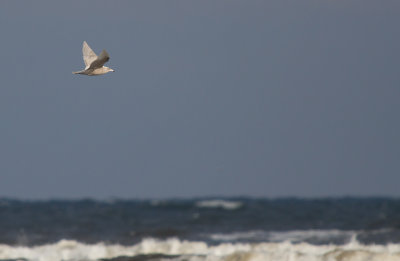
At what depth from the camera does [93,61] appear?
12344 mm

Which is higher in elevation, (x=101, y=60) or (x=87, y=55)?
(x=87, y=55)

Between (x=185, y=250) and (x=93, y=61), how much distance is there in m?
9.44

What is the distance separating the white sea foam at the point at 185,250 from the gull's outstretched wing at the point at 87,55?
5.46 metres

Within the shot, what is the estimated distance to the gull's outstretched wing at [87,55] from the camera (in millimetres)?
12461

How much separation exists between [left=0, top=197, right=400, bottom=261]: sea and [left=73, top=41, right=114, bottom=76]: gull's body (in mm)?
5359

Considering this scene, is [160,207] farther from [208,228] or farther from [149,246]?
[149,246]

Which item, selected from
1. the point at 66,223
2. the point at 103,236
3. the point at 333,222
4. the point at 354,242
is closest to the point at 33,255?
the point at 103,236

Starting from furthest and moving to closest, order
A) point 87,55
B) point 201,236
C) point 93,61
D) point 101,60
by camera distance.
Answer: point 201,236
point 87,55
point 93,61
point 101,60

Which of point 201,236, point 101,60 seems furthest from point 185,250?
point 101,60

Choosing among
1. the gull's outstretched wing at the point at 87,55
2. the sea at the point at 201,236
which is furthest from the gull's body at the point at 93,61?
the sea at the point at 201,236

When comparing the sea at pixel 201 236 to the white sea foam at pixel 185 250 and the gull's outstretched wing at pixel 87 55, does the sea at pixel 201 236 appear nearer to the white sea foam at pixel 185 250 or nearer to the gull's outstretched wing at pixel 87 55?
the white sea foam at pixel 185 250

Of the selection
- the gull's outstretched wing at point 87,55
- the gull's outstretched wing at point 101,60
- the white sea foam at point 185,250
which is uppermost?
the gull's outstretched wing at point 87,55

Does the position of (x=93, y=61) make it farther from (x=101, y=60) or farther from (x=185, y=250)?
(x=185, y=250)

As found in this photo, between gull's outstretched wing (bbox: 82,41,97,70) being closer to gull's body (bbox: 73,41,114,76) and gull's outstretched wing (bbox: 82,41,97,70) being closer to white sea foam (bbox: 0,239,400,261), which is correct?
gull's body (bbox: 73,41,114,76)
